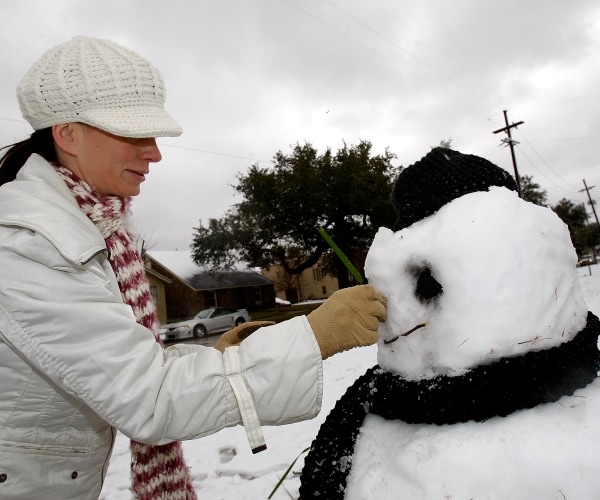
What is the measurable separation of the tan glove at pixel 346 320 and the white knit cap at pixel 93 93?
737 millimetres

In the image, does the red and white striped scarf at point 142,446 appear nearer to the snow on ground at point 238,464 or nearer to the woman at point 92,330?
the woman at point 92,330

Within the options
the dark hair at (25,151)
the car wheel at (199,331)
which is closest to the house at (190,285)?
the car wheel at (199,331)

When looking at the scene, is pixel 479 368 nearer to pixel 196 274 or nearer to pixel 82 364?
pixel 82 364

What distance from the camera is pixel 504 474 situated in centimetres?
105

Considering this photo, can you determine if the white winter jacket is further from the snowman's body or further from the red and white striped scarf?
the red and white striped scarf

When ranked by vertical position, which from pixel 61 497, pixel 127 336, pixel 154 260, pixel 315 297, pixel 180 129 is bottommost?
pixel 315 297

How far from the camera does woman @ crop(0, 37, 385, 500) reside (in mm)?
1044

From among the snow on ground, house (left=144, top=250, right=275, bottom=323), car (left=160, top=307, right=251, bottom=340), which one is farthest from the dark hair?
house (left=144, top=250, right=275, bottom=323)

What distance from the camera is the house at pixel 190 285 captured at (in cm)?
2666

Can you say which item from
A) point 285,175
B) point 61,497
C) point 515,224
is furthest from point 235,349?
point 285,175

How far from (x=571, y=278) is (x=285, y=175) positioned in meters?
20.1

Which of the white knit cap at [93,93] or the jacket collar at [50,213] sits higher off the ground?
the white knit cap at [93,93]

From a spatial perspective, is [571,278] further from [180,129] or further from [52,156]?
[52,156]

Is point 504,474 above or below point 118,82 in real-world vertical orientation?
below
